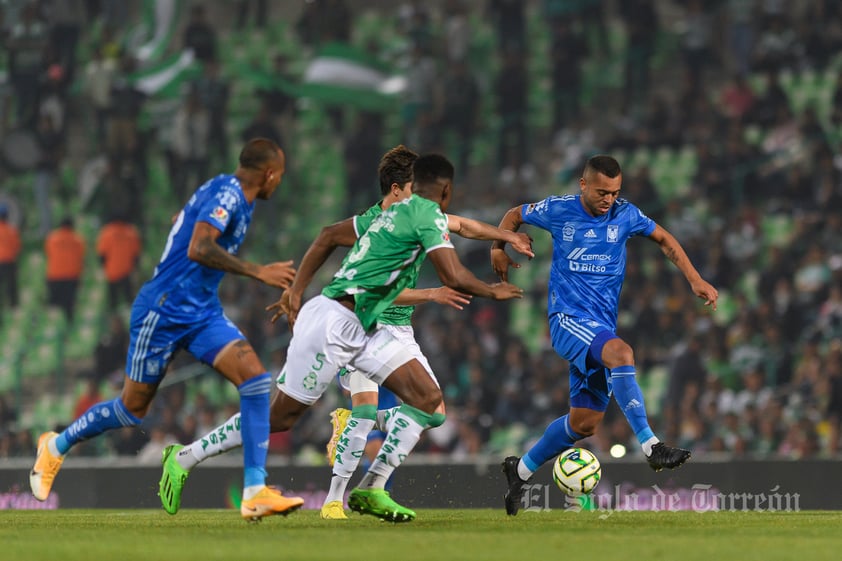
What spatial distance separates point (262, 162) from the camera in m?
8.33

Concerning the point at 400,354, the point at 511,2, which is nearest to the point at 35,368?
the point at 511,2

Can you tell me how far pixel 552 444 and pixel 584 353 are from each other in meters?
0.77

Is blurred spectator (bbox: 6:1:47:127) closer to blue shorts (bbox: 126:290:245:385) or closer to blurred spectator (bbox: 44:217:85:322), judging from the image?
blurred spectator (bbox: 44:217:85:322)

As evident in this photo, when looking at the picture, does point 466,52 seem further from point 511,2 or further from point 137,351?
point 137,351

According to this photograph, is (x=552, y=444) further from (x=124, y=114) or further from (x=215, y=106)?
(x=124, y=114)

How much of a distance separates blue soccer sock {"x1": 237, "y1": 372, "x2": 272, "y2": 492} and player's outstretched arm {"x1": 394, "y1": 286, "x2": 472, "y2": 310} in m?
1.41

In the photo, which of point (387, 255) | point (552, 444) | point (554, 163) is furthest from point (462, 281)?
point (554, 163)

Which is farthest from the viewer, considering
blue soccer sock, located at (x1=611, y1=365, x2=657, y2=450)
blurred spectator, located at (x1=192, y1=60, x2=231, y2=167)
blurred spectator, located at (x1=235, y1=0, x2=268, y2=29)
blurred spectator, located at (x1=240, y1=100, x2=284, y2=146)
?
blurred spectator, located at (x1=235, y1=0, x2=268, y2=29)

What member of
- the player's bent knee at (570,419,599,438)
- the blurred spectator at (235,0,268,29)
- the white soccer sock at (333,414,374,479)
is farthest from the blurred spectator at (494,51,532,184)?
the white soccer sock at (333,414,374,479)

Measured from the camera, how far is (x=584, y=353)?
32.5 feet

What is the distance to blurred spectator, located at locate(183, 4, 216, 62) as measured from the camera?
2381 centimetres

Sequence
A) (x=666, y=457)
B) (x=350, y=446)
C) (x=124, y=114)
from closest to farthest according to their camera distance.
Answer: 1. (x=666, y=457)
2. (x=350, y=446)
3. (x=124, y=114)

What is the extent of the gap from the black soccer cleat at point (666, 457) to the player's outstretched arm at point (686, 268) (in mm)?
1315

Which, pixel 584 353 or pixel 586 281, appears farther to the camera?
pixel 586 281
